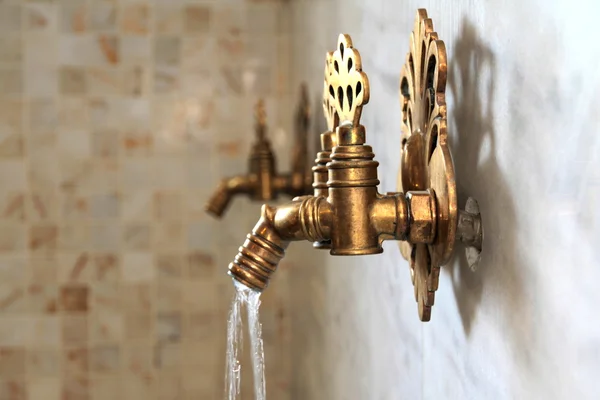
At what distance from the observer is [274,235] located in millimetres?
389

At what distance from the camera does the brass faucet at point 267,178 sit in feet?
3.37

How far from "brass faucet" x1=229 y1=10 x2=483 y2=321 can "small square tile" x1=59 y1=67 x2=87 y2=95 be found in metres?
0.99

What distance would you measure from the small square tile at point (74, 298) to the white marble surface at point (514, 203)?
2.81 ft

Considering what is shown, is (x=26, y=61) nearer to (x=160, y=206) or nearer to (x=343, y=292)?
(x=160, y=206)

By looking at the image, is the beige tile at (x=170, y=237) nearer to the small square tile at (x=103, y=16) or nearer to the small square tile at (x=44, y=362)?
the small square tile at (x=44, y=362)

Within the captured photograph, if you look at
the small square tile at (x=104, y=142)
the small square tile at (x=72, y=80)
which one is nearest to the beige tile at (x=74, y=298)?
the small square tile at (x=104, y=142)

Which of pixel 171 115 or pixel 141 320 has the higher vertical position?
pixel 171 115

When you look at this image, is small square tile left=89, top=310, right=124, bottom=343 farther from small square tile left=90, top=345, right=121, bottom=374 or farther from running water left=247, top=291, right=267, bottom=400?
running water left=247, top=291, right=267, bottom=400

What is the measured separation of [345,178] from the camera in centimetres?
Result: 38

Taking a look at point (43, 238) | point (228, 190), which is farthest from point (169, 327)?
point (228, 190)

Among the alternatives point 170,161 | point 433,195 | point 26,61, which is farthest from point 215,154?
point 433,195

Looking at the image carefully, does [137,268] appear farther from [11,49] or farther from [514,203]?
[514,203]

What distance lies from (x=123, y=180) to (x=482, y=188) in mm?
1035

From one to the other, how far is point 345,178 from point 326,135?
10 cm
